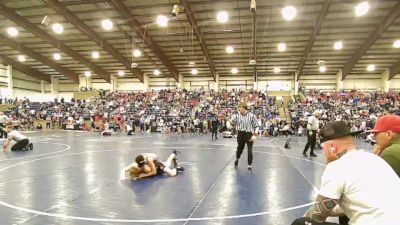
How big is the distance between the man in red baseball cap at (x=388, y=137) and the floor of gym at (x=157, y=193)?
87.0 inches

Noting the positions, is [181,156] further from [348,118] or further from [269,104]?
[269,104]

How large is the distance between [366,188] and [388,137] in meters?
1.06

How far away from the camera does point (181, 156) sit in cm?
1148

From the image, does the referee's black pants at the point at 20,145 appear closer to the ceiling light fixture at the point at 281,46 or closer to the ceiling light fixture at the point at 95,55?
the ceiling light fixture at the point at 95,55

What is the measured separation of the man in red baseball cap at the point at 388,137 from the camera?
2.68m

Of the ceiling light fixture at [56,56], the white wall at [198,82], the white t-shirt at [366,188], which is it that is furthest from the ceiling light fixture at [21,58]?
the white t-shirt at [366,188]

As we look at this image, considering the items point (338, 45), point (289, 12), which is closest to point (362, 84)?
point (338, 45)

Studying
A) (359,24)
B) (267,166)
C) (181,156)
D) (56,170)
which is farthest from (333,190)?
(359,24)

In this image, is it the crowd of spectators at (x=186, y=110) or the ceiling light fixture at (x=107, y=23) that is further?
the crowd of spectators at (x=186, y=110)

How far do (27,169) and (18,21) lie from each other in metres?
20.9

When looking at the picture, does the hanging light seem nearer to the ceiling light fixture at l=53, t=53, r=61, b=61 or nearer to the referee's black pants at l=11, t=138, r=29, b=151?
the ceiling light fixture at l=53, t=53, r=61, b=61

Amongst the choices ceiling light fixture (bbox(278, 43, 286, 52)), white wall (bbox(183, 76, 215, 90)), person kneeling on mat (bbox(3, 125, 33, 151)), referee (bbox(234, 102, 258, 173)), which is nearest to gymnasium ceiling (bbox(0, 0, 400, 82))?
ceiling light fixture (bbox(278, 43, 286, 52))

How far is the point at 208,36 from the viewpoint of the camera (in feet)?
93.0

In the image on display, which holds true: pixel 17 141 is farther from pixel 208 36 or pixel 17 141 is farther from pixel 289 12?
pixel 208 36
